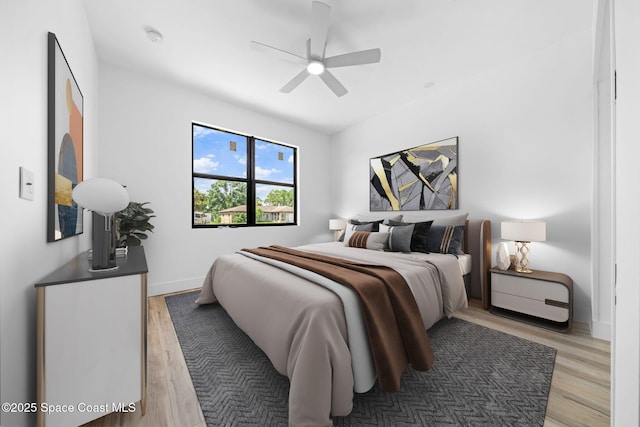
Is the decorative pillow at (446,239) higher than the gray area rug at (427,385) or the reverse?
higher

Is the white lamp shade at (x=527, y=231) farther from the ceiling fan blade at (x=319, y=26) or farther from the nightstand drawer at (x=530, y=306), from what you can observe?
the ceiling fan blade at (x=319, y=26)

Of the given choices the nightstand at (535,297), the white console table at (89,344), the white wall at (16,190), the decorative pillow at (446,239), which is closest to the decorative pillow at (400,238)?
the decorative pillow at (446,239)

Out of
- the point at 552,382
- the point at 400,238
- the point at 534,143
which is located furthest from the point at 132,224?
the point at 534,143

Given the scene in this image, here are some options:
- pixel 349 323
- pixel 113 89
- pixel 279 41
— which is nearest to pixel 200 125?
pixel 113 89

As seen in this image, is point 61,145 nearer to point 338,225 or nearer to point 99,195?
point 99,195

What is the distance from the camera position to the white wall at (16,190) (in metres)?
0.86

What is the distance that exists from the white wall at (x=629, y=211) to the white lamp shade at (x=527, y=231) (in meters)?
1.88

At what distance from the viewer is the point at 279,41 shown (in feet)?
7.81

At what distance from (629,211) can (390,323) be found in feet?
3.72

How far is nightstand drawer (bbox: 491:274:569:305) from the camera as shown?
6.82ft

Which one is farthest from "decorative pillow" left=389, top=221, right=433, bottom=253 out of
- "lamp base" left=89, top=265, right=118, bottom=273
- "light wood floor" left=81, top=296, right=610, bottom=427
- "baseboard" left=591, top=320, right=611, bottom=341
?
"lamp base" left=89, top=265, right=118, bottom=273

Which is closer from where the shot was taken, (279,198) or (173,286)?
(173,286)

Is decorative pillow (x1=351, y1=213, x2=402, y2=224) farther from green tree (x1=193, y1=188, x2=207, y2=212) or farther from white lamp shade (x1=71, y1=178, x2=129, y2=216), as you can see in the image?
white lamp shade (x1=71, y1=178, x2=129, y2=216)

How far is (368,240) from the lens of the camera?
3.00m
